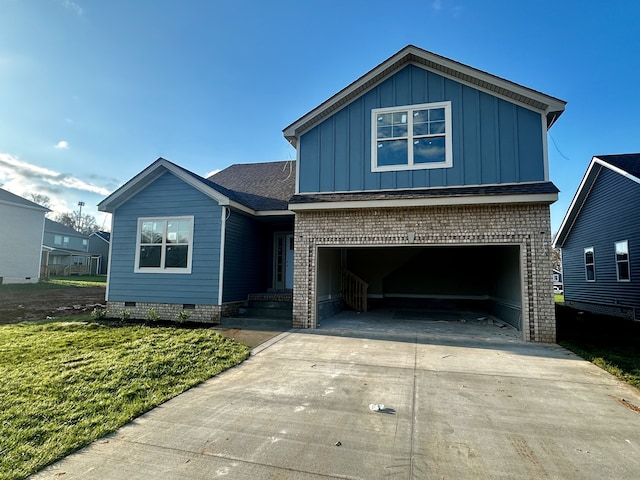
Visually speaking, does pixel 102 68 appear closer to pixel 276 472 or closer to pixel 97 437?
pixel 97 437

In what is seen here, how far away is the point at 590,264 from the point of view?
15250mm

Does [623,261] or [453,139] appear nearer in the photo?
[453,139]

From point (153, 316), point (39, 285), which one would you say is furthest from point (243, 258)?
point (39, 285)

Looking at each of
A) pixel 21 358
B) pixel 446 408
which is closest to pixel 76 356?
pixel 21 358

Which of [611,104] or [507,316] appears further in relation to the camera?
[611,104]

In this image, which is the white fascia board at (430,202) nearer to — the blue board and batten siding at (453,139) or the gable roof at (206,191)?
the blue board and batten siding at (453,139)

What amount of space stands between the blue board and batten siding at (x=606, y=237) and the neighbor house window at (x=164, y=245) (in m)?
14.9

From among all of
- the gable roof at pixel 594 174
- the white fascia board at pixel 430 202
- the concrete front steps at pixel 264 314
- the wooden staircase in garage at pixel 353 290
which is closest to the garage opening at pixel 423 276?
the wooden staircase in garage at pixel 353 290

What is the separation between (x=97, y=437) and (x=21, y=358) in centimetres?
379

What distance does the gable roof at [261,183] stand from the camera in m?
11.1

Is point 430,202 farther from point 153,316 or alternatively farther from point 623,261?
point 623,261

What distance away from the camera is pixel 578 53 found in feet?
35.8

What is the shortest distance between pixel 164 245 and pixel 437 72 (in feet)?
29.5

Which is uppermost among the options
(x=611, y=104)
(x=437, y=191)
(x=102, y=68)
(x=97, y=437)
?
(x=611, y=104)
